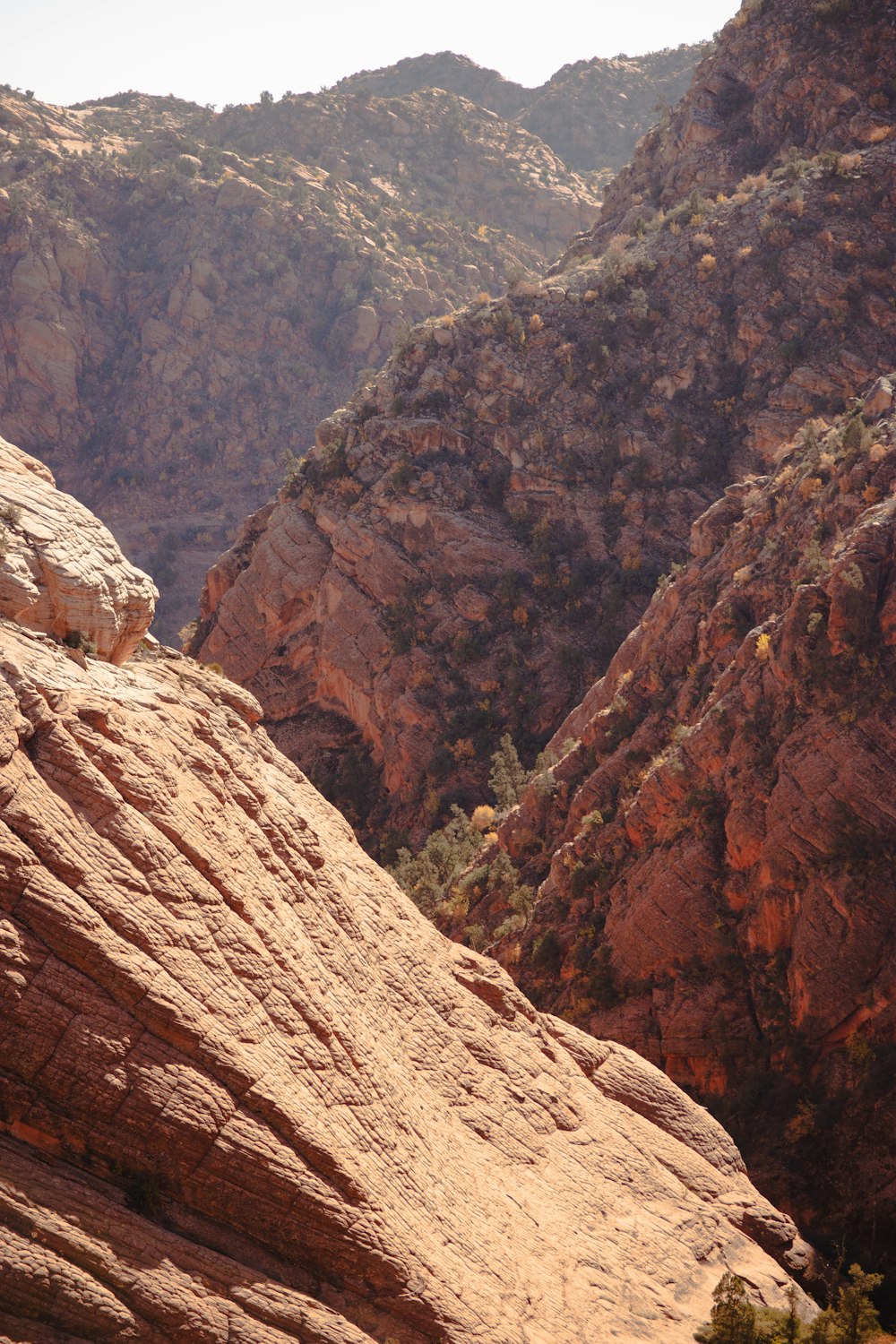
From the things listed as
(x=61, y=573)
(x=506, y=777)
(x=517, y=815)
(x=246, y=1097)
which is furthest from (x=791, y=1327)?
(x=506, y=777)

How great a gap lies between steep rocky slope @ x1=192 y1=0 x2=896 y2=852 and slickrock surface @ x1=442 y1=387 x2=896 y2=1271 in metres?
11.8

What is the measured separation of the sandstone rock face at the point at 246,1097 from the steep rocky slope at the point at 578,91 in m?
130

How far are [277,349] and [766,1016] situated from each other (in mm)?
80400

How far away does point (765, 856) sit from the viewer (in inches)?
1073

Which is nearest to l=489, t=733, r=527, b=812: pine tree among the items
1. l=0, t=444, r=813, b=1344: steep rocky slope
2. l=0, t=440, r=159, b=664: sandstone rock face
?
l=0, t=444, r=813, b=1344: steep rocky slope

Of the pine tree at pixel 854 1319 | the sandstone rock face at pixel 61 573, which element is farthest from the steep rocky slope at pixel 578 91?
the pine tree at pixel 854 1319

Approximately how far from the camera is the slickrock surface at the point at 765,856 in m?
24.4

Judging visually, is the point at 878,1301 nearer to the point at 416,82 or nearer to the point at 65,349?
the point at 65,349

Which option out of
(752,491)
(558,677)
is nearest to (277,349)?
(558,677)

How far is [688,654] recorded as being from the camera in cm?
3431

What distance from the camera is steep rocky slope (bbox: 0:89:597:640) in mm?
87500

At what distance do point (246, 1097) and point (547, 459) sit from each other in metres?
40.8

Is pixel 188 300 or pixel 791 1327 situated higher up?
pixel 188 300

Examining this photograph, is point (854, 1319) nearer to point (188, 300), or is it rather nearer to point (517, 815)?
point (517, 815)
